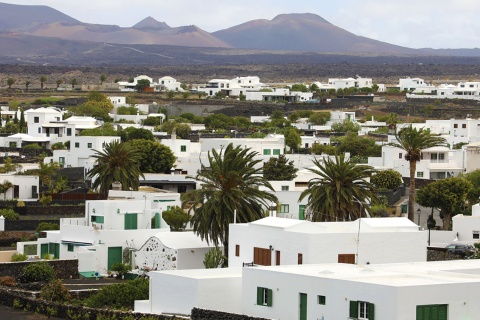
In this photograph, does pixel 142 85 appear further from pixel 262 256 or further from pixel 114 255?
pixel 262 256

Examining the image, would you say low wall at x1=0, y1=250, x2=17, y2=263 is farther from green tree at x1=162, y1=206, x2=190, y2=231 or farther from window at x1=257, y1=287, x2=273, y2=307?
window at x1=257, y1=287, x2=273, y2=307

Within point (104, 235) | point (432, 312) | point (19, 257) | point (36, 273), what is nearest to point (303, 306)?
point (432, 312)

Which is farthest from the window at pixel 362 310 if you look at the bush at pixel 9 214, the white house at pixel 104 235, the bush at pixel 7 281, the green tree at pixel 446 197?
the bush at pixel 9 214

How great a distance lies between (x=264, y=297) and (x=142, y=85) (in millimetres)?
154661

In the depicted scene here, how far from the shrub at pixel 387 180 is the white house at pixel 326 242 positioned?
26078mm

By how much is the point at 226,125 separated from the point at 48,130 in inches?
903

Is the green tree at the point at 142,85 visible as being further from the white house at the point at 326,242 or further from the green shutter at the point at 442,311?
the green shutter at the point at 442,311

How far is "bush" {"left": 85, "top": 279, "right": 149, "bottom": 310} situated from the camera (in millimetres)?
36094

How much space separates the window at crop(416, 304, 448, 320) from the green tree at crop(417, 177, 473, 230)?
1057 inches

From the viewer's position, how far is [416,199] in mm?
57469

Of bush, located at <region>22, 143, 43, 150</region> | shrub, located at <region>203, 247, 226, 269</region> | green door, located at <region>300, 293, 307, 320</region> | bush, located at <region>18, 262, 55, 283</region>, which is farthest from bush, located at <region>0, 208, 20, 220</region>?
bush, located at <region>22, 143, 43, 150</region>

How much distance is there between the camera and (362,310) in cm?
2789

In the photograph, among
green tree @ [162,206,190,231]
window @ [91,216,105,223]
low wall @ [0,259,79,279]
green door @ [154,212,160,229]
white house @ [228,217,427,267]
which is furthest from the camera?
green tree @ [162,206,190,231]

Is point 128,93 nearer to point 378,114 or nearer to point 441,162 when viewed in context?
point 378,114
